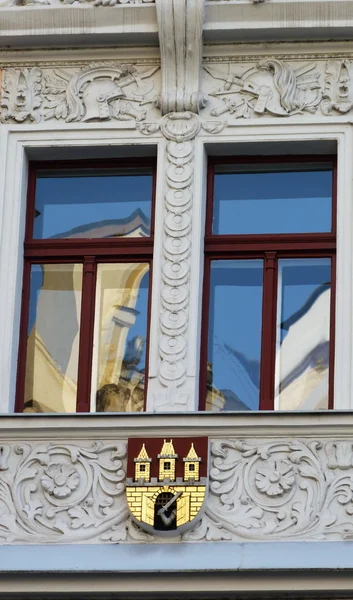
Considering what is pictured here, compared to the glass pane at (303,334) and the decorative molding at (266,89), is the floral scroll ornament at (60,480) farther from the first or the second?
the decorative molding at (266,89)

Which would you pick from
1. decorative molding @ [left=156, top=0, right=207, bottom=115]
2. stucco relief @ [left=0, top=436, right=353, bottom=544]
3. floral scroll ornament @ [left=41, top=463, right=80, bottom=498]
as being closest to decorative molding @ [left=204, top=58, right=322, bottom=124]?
decorative molding @ [left=156, top=0, right=207, bottom=115]

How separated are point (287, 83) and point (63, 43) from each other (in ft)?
5.40

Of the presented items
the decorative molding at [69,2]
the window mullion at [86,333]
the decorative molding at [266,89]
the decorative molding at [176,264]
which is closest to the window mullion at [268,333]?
the decorative molding at [176,264]

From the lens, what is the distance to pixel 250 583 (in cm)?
1395

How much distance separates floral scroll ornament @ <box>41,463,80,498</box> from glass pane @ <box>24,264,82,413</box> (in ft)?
2.21

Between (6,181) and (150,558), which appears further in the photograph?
(6,181)

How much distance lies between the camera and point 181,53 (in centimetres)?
1579

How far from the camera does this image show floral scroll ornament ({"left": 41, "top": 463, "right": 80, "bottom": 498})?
14.6 meters

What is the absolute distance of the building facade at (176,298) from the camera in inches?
562

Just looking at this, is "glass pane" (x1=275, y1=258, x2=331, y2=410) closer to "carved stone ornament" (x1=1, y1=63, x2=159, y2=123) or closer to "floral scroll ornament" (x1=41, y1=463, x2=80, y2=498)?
"floral scroll ornament" (x1=41, y1=463, x2=80, y2=498)

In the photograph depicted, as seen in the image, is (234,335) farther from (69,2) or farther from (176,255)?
(69,2)

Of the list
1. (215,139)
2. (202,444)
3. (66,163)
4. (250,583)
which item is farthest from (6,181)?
(250,583)

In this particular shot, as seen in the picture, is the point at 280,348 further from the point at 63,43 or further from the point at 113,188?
the point at 63,43

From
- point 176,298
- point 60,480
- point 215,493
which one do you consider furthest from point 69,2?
point 215,493
